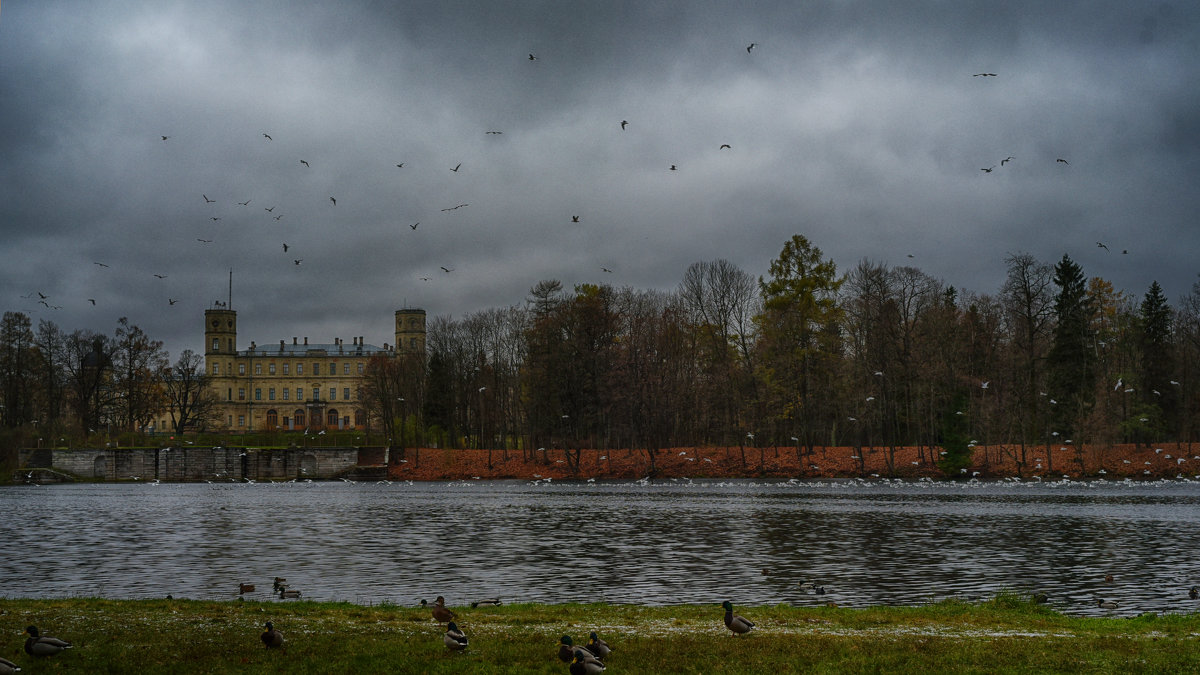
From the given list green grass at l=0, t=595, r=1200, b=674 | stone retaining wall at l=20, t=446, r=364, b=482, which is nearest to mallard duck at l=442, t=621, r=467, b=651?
green grass at l=0, t=595, r=1200, b=674

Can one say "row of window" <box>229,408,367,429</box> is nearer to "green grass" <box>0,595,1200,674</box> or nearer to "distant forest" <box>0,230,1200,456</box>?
"distant forest" <box>0,230,1200,456</box>

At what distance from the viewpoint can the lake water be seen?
72.5 feet

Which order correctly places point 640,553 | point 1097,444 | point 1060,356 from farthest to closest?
point 1060,356 < point 1097,444 < point 640,553

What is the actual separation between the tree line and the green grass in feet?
187

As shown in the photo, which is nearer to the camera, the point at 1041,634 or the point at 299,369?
the point at 1041,634

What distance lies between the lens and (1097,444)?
231ft

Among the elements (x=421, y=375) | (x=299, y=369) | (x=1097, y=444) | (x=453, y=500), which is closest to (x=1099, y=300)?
(x=1097, y=444)

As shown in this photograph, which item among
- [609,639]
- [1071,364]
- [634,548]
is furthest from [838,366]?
[609,639]

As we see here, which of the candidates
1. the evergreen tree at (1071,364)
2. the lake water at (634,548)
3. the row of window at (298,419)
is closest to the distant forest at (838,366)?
the evergreen tree at (1071,364)

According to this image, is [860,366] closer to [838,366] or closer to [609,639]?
[838,366]

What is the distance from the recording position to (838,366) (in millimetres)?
78125

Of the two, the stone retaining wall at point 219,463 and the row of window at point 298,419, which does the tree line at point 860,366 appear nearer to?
the stone retaining wall at point 219,463

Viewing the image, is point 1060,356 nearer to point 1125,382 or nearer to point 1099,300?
point 1125,382

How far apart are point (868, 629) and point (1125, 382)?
69.1 metres
